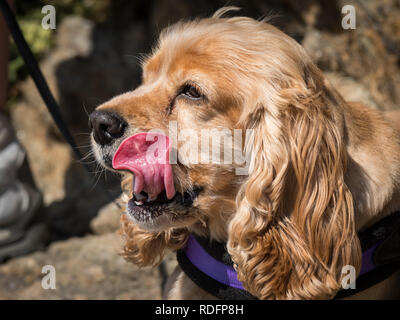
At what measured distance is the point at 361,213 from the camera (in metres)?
1.90

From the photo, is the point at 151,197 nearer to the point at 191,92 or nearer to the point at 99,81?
the point at 191,92

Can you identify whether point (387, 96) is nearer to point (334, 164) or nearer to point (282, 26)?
point (282, 26)

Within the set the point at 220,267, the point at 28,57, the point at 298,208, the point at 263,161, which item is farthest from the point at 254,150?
the point at 28,57

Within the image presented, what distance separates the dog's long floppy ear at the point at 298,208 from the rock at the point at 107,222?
1.93 m

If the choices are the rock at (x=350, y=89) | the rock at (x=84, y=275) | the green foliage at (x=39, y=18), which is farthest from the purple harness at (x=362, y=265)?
the green foliage at (x=39, y=18)

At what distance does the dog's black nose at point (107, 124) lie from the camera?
185 cm

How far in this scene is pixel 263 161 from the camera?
1.83 meters

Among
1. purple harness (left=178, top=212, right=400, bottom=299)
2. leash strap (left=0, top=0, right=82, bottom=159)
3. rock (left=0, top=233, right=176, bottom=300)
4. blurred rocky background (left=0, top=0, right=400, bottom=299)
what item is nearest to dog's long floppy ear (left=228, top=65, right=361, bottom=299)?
purple harness (left=178, top=212, right=400, bottom=299)

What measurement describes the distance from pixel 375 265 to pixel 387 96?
2203 millimetres

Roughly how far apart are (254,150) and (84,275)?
1722 millimetres

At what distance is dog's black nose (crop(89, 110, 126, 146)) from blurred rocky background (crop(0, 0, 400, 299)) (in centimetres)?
22

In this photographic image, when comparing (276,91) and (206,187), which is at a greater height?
(276,91)

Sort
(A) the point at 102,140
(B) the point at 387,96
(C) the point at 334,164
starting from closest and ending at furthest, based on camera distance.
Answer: (C) the point at 334,164, (A) the point at 102,140, (B) the point at 387,96

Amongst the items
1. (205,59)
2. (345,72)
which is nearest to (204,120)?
(205,59)
